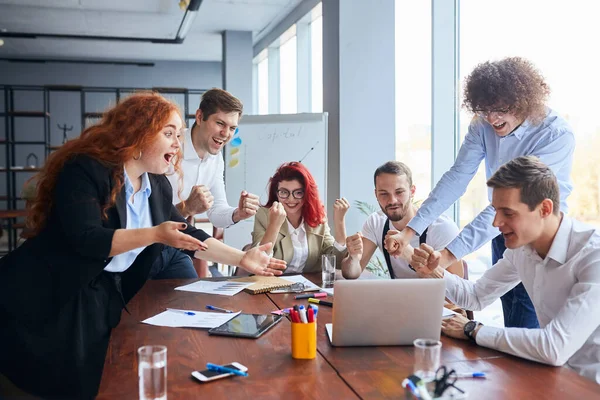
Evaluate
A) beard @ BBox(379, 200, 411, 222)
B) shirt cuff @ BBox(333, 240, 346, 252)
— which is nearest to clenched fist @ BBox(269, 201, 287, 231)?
shirt cuff @ BBox(333, 240, 346, 252)

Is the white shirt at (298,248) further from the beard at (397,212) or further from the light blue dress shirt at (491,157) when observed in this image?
the light blue dress shirt at (491,157)

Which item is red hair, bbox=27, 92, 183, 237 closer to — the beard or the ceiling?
the beard

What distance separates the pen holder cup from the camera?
4.80 ft

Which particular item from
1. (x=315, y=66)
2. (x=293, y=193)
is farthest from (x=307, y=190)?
(x=315, y=66)

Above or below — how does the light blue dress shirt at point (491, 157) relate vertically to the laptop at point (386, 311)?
above

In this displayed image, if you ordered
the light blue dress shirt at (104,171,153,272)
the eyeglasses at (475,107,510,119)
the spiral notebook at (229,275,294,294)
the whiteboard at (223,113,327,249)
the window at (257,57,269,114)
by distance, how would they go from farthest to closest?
1. the window at (257,57,269,114)
2. the whiteboard at (223,113,327,249)
3. the spiral notebook at (229,275,294,294)
4. the eyeglasses at (475,107,510,119)
5. the light blue dress shirt at (104,171,153,272)

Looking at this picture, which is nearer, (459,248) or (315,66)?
(459,248)

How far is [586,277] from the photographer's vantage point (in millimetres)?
1540

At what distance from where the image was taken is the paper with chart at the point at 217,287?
232 centimetres

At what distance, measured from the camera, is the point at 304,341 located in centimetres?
146

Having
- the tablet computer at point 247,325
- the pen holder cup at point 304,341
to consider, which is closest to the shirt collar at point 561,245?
the pen holder cup at point 304,341

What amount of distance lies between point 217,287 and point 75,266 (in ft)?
2.21

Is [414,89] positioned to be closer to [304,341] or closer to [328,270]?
[328,270]

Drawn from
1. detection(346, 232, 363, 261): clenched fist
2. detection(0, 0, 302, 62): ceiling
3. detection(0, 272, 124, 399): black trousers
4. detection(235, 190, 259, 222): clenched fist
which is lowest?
detection(0, 272, 124, 399): black trousers
